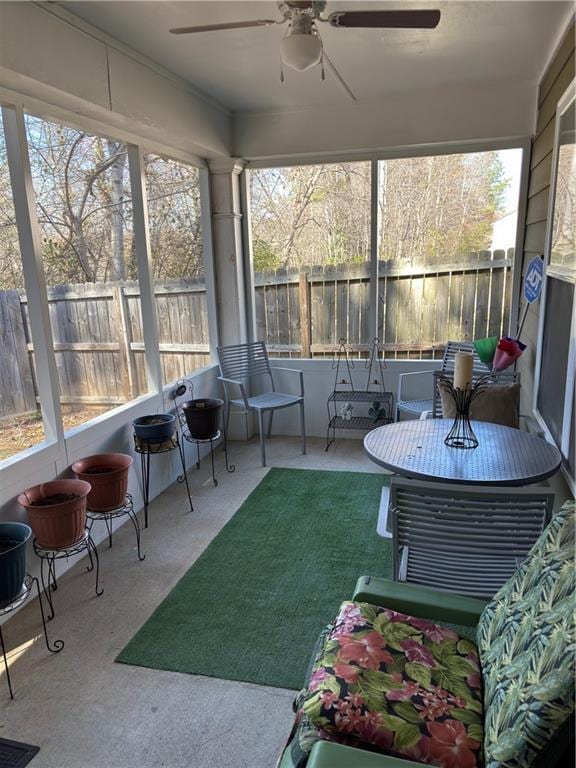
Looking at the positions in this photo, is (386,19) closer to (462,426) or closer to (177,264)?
(462,426)

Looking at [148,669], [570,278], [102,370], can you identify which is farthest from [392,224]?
[148,669]

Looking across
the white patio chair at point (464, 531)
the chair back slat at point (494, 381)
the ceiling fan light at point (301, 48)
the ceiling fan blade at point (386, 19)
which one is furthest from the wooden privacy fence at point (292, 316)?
the white patio chair at point (464, 531)

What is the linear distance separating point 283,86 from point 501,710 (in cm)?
357

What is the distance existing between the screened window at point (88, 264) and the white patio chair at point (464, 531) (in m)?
1.86

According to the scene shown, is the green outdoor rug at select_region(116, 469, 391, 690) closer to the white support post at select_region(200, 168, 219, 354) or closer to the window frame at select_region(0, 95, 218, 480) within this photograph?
the window frame at select_region(0, 95, 218, 480)

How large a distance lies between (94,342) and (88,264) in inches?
17.1

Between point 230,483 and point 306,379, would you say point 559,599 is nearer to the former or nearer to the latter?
point 230,483

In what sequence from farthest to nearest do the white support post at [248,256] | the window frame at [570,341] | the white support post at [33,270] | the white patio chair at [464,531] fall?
the white support post at [248,256], the white support post at [33,270], the window frame at [570,341], the white patio chair at [464,531]

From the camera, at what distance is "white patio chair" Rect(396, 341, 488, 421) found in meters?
3.62

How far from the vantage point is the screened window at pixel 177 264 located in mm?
3488

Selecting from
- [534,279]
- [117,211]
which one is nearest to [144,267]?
[117,211]

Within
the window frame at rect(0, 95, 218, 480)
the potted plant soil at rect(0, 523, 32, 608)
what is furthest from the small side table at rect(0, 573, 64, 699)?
the window frame at rect(0, 95, 218, 480)

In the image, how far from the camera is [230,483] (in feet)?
11.9

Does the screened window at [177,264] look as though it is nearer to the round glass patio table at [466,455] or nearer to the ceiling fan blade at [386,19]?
the ceiling fan blade at [386,19]
